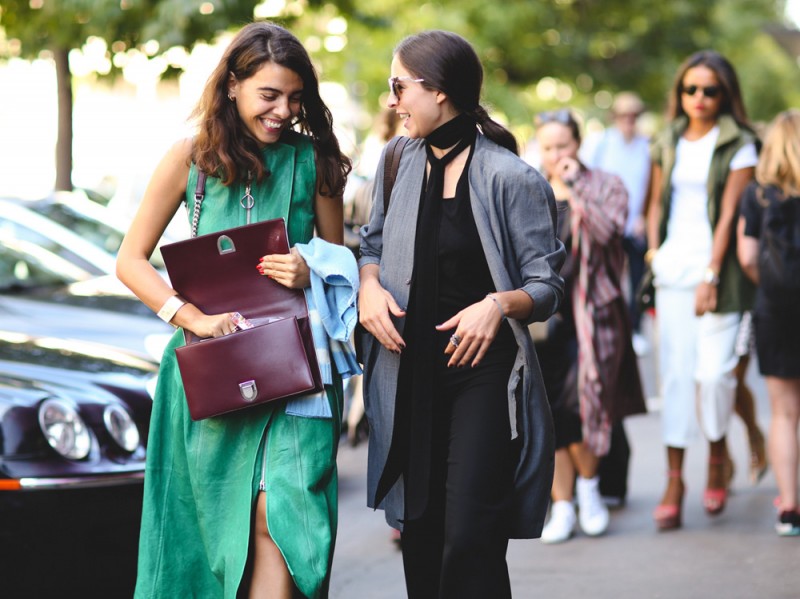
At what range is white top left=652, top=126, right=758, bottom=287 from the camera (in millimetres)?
6531

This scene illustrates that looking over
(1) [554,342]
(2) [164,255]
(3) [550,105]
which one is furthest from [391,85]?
(3) [550,105]

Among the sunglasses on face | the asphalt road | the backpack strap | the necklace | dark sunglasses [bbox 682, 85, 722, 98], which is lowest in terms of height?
the asphalt road

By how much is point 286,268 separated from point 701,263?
10.9ft

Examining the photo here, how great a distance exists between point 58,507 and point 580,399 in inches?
106

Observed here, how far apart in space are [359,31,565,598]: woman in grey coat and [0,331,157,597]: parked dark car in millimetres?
1203

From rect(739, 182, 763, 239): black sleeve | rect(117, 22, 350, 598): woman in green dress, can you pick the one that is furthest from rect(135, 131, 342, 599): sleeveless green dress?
rect(739, 182, 763, 239): black sleeve

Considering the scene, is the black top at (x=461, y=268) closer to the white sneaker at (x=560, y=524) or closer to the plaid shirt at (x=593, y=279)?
the plaid shirt at (x=593, y=279)

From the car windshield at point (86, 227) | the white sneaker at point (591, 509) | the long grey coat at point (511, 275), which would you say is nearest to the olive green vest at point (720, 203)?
the white sneaker at point (591, 509)

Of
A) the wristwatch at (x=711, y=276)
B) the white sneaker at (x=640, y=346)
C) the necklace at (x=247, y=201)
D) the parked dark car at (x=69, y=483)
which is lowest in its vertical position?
the white sneaker at (x=640, y=346)

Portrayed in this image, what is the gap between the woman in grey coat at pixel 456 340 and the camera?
3768mm

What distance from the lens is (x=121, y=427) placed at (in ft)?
16.3

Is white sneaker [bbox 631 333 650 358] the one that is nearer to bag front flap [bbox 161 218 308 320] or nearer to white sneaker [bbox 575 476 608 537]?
white sneaker [bbox 575 476 608 537]

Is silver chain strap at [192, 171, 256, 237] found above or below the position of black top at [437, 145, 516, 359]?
above

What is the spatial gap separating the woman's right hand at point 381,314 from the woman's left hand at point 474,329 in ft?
0.43
